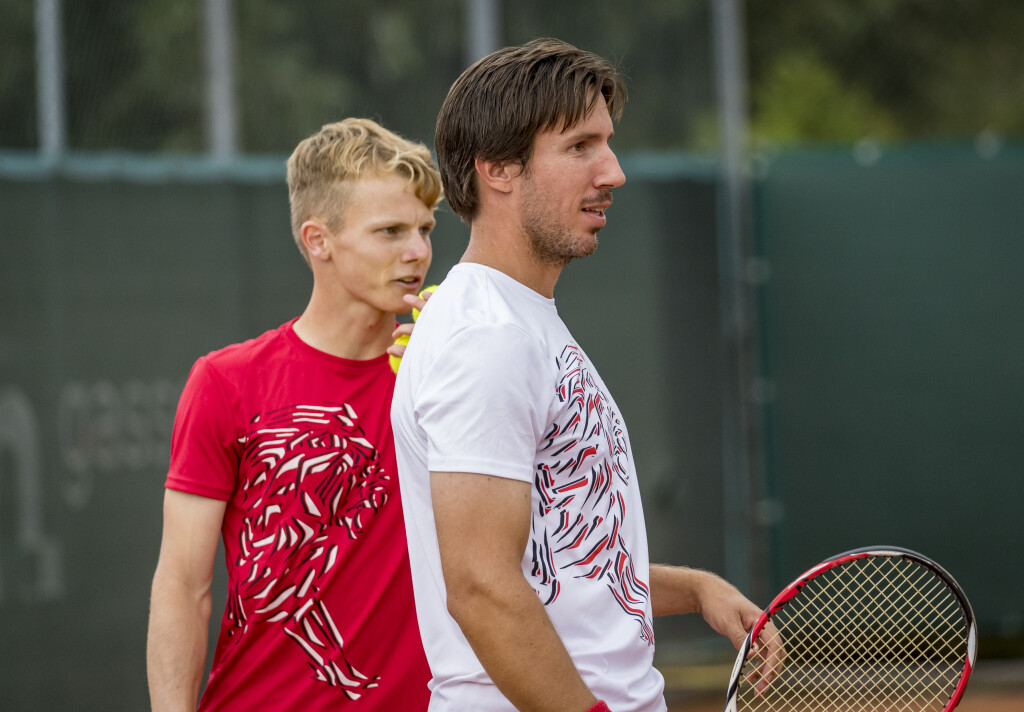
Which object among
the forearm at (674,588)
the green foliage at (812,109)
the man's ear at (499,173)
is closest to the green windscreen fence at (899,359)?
the forearm at (674,588)

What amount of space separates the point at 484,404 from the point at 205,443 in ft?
3.26

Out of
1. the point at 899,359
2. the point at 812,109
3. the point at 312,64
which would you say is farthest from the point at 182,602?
the point at 812,109

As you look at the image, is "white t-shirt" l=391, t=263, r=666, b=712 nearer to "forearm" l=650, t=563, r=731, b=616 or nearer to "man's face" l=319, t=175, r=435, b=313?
"forearm" l=650, t=563, r=731, b=616

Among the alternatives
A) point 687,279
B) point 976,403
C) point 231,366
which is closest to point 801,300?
point 687,279

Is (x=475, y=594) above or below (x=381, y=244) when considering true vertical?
below

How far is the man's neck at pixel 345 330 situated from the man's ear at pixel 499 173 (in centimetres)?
89

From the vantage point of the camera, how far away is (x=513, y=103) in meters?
1.89

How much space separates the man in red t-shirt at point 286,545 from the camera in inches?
99.0

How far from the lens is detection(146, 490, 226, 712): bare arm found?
2.46 meters

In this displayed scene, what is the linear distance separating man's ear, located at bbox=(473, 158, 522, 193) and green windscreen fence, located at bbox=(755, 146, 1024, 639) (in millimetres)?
4437

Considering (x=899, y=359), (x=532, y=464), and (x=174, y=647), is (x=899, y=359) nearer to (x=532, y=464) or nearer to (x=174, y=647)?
(x=174, y=647)

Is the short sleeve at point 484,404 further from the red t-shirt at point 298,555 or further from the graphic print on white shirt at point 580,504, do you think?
the red t-shirt at point 298,555

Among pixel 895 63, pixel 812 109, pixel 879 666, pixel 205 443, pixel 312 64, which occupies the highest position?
pixel 895 63

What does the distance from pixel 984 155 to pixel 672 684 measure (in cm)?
303
